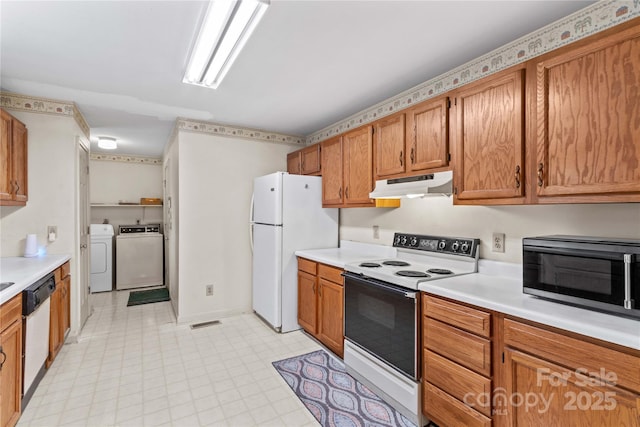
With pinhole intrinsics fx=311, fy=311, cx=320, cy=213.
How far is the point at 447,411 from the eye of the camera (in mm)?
1726

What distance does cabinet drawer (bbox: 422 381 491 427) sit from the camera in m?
1.59

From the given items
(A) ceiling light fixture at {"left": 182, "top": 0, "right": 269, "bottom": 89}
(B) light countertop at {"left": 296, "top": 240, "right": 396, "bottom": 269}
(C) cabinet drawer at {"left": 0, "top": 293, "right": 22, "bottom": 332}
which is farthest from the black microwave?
(C) cabinet drawer at {"left": 0, "top": 293, "right": 22, "bottom": 332}

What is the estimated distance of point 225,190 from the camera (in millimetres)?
3783

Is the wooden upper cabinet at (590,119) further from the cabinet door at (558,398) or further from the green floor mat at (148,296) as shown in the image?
the green floor mat at (148,296)

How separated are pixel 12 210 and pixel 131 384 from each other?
6.25ft

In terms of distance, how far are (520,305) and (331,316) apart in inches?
64.7

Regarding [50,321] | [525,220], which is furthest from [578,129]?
[50,321]

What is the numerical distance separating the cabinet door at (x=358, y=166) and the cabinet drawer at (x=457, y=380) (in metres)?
1.43

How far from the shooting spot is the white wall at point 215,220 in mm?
3561

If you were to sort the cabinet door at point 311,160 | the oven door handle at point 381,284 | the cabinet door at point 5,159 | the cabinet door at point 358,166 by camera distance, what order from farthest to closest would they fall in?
the cabinet door at point 311,160, the cabinet door at point 358,166, the cabinet door at point 5,159, the oven door handle at point 381,284

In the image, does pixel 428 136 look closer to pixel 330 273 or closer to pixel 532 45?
pixel 532 45

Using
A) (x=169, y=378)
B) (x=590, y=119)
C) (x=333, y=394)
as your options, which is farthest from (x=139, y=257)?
(x=590, y=119)

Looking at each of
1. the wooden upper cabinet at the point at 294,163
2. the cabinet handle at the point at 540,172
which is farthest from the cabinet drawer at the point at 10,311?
the cabinet handle at the point at 540,172

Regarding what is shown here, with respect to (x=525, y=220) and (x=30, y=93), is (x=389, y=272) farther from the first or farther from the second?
(x=30, y=93)
